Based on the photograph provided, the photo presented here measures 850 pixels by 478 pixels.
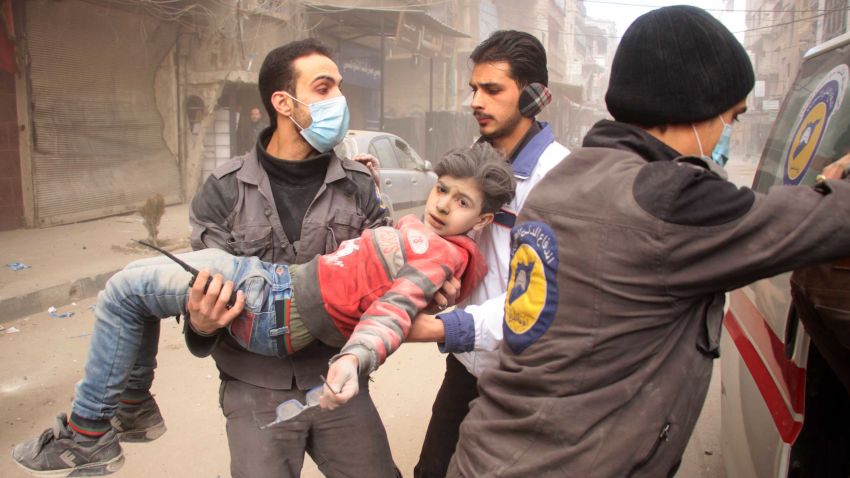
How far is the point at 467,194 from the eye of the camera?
204 cm

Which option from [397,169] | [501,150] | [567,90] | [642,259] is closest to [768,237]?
[642,259]

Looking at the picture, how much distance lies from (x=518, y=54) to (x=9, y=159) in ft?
28.6

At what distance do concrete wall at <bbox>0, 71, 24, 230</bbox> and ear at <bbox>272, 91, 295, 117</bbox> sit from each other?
8063 millimetres

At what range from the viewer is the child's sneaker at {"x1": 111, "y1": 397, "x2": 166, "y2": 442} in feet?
6.98

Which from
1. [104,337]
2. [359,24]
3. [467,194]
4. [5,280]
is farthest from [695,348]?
[359,24]

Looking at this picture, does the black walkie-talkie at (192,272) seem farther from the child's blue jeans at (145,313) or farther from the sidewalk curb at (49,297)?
the sidewalk curb at (49,297)

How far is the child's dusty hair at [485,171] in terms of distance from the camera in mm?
2029

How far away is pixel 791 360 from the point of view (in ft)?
5.86

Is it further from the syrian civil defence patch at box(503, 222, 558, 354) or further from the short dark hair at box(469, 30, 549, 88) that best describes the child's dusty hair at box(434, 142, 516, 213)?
the syrian civil defence patch at box(503, 222, 558, 354)

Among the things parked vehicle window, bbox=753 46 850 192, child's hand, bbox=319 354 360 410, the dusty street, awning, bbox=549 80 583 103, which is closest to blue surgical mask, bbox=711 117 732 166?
parked vehicle window, bbox=753 46 850 192

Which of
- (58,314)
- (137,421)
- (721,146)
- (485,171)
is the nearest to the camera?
(721,146)

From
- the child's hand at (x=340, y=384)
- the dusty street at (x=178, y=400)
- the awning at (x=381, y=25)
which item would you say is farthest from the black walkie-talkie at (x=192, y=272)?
the awning at (x=381, y=25)

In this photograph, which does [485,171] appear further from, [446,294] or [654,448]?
[654,448]

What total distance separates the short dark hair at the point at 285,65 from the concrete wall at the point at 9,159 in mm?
8021
